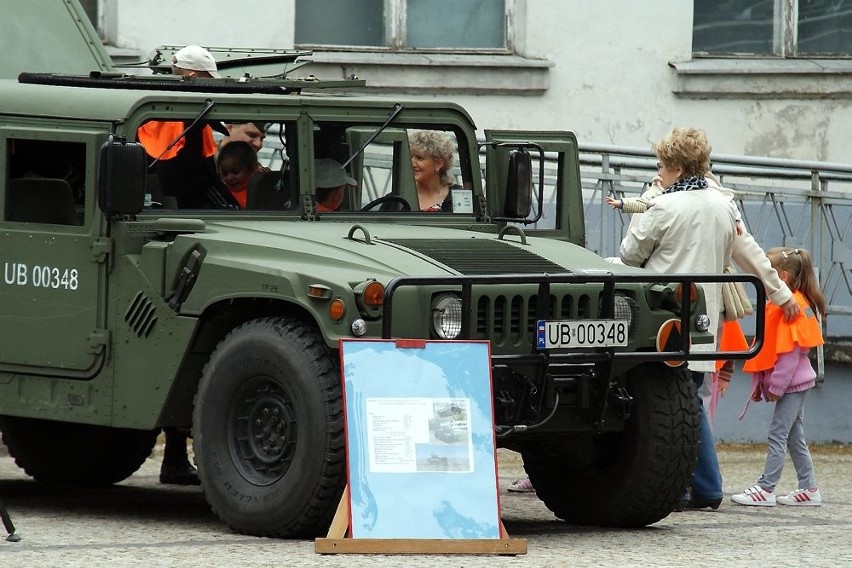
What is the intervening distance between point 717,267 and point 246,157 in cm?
231

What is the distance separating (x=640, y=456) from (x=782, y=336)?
2.15 meters

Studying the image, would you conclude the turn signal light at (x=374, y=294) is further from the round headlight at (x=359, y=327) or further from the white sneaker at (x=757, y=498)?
the white sneaker at (x=757, y=498)

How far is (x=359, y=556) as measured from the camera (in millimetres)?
7348

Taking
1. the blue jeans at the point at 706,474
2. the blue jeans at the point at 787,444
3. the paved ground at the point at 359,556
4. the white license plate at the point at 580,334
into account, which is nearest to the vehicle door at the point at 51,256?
the paved ground at the point at 359,556

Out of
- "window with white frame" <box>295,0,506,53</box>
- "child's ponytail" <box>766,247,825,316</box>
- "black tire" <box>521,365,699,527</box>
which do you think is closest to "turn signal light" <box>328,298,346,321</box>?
"black tire" <box>521,365,699,527</box>

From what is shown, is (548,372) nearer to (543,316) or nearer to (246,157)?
(543,316)

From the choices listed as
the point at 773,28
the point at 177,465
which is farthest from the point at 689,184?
the point at 773,28

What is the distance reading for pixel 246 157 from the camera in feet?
29.1

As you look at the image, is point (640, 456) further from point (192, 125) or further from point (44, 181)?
point (44, 181)

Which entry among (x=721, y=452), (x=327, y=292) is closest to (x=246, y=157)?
(x=327, y=292)

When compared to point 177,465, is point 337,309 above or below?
above

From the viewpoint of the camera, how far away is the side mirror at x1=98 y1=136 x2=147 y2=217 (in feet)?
27.0

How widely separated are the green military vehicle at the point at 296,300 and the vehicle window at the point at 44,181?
10 mm

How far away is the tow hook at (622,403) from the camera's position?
27.1 ft
